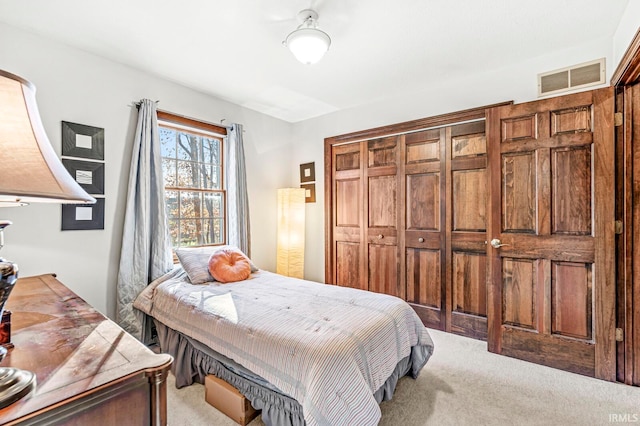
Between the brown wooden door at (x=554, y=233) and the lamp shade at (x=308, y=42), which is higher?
the lamp shade at (x=308, y=42)

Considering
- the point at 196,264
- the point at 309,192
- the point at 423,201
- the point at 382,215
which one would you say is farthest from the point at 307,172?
the point at 196,264

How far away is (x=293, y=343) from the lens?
5.17ft

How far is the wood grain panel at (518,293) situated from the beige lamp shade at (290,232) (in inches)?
92.5

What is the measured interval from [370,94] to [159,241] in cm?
274

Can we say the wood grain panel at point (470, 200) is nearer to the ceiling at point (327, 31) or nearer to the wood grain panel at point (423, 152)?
the wood grain panel at point (423, 152)

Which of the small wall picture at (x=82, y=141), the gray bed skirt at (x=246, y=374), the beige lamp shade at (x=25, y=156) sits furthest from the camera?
the small wall picture at (x=82, y=141)

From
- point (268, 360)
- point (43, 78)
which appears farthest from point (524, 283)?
point (43, 78)

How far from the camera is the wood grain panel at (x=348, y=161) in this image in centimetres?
385

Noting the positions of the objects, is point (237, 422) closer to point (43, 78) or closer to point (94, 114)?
point (94, 114)

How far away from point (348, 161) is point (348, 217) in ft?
2.41

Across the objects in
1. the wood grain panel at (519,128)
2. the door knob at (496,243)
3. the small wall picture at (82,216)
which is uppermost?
the wood grain panel at (519,128)

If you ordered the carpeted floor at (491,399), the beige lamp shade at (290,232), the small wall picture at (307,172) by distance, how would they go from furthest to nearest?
the small wall picture at (307,172), the beige lamp shade at (290,232), the carpeted floor at (491,399)

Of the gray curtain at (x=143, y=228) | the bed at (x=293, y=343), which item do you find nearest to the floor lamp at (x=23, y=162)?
the bed at (x=293, y=343)

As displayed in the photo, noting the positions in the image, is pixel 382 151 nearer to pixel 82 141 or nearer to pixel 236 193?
pixel 236 193
